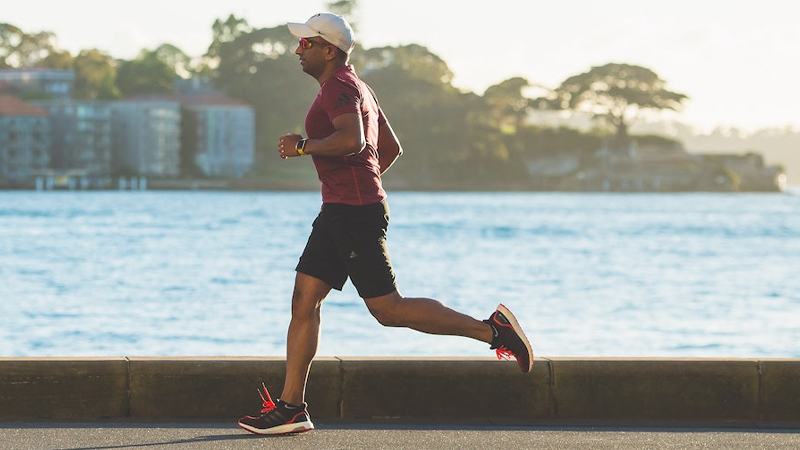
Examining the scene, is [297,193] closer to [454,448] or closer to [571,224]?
[571,224]

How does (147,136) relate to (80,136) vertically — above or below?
above

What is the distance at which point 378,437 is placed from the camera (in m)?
5.39

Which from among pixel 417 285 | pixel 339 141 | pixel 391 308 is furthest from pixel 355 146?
pixel 417 285

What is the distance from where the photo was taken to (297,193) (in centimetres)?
14675

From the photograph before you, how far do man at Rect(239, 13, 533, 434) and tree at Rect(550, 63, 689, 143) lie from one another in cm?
14145

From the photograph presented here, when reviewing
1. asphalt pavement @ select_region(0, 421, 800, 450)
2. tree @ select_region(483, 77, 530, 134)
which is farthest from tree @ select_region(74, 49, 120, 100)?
asphalt pavement @ select_region(0, 421, 800, 450)

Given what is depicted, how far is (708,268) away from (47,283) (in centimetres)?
2139

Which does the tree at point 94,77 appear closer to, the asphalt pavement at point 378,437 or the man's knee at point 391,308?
the asphalt pavement at point 378,437

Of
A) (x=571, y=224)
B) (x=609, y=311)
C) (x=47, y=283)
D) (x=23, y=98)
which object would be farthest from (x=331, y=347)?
(x=23, y=98)

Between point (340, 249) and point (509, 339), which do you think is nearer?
point (340, 249)

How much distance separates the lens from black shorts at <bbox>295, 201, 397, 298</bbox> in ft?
17.4

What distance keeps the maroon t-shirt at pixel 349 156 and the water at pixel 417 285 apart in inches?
507

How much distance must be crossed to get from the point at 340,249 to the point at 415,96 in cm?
13580

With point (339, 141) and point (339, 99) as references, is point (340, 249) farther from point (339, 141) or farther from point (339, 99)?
point (339, 99)
